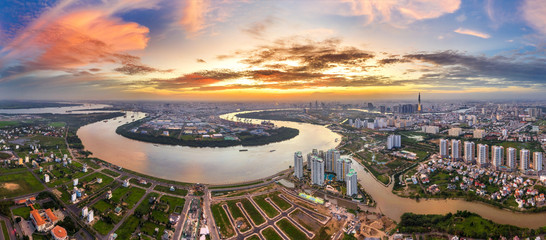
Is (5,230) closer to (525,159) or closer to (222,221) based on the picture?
(222,221)

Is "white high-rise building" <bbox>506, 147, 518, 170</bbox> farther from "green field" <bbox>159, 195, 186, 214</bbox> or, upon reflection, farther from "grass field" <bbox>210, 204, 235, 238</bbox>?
"green field" <bbox>159, 195, 186, 214</bbox>

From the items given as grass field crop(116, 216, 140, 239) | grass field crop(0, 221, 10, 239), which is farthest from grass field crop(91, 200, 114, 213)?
grass field crop(0, 221, 10, 239)

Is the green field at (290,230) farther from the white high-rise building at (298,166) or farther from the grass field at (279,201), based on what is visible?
the white high-rise building at (298,166)

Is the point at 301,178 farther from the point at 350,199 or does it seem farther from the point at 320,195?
the point at 350,199

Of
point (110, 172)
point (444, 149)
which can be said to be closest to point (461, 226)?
point (444, 149)

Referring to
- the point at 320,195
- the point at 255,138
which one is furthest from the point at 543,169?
the point at 255,138

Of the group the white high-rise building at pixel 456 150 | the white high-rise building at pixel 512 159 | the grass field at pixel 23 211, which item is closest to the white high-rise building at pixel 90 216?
the grass field at pixel 23 211

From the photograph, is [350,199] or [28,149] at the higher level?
[28,149]
